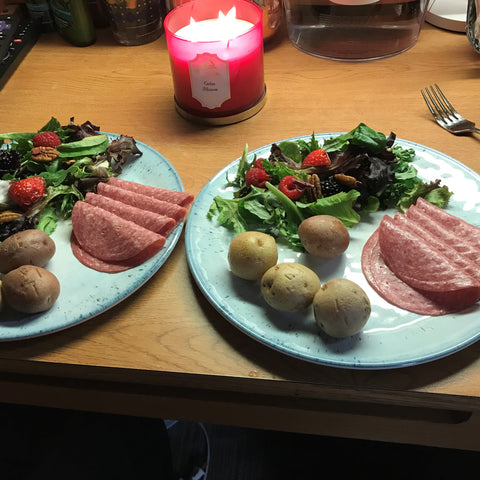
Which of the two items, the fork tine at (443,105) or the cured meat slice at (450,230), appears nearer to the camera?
the cured meat slice at (450,230)

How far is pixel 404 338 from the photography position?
2.18 ft

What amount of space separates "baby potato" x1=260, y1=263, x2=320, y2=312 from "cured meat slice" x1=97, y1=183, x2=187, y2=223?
23 cm

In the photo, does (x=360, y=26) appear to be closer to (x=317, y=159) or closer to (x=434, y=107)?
(x=434, y=107)

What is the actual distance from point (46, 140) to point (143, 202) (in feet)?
0.93

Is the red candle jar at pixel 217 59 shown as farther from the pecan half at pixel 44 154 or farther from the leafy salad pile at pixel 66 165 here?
the pecan half at pixel 44 154

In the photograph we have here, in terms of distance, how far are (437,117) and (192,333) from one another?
750 mm

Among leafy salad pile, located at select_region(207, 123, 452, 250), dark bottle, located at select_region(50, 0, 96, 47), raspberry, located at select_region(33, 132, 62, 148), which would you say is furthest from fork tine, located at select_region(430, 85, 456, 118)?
dark bottle, located at select_region(50, 0, 96, 47)

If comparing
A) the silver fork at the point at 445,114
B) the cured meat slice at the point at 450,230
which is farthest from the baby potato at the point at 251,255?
the silver fork at the point at 445,114

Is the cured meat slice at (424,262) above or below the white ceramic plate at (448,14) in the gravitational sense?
below

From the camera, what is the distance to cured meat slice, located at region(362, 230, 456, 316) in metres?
0.70

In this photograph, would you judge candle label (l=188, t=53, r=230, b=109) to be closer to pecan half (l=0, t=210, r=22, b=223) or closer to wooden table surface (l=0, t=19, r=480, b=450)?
wooden table surface (l=0, t=19, r=480, b=450)

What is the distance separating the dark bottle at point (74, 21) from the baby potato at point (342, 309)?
1.16 meters

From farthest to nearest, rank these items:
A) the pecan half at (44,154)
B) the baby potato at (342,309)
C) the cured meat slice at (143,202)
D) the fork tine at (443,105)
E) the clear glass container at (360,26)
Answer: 1. the clear glass container at (360,26)
2. the fork tine at (443,105)
3. the pecan half at (44,154)
4. the cured meat slice at (143,202)
5. the baby potato at (342,309)

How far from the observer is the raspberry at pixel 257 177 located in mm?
889
